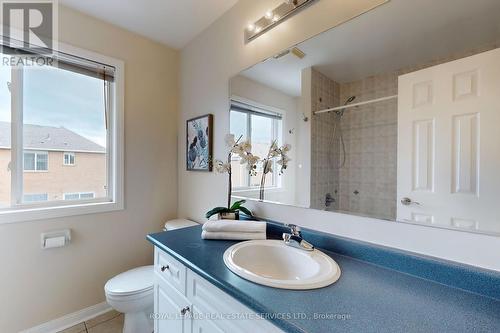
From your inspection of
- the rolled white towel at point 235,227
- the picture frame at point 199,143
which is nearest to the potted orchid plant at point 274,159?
the rolled white towel at point 235,227

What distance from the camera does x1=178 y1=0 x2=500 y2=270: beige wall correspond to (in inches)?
32.5

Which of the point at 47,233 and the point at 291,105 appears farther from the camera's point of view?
the point at 47,233

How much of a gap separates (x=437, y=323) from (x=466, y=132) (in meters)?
0.62

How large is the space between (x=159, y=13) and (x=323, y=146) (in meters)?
1.67

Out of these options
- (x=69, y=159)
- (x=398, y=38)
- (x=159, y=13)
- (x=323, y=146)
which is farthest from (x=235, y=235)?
(x=159, y=13)

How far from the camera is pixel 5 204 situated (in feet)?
5.22

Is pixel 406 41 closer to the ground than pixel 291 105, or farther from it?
farther from it

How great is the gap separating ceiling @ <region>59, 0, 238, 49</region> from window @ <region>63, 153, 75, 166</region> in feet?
3.75

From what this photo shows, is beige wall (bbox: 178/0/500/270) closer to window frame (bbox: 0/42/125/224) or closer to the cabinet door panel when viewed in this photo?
window frame (bbox: 0/42/125/224)

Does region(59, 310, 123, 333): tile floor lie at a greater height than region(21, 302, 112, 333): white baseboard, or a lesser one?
lesser

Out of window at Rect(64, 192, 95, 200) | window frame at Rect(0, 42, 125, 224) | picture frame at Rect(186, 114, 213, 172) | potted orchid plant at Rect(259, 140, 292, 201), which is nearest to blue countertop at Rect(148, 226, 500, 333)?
potted orchid plant at Rect(259, 140, 292, 201)

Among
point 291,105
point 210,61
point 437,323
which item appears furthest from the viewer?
point 210,61

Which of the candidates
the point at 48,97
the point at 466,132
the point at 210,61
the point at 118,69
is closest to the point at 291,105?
the point at 466,132

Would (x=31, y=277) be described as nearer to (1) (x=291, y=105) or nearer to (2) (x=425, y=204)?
(1) (x=291, y=105)
